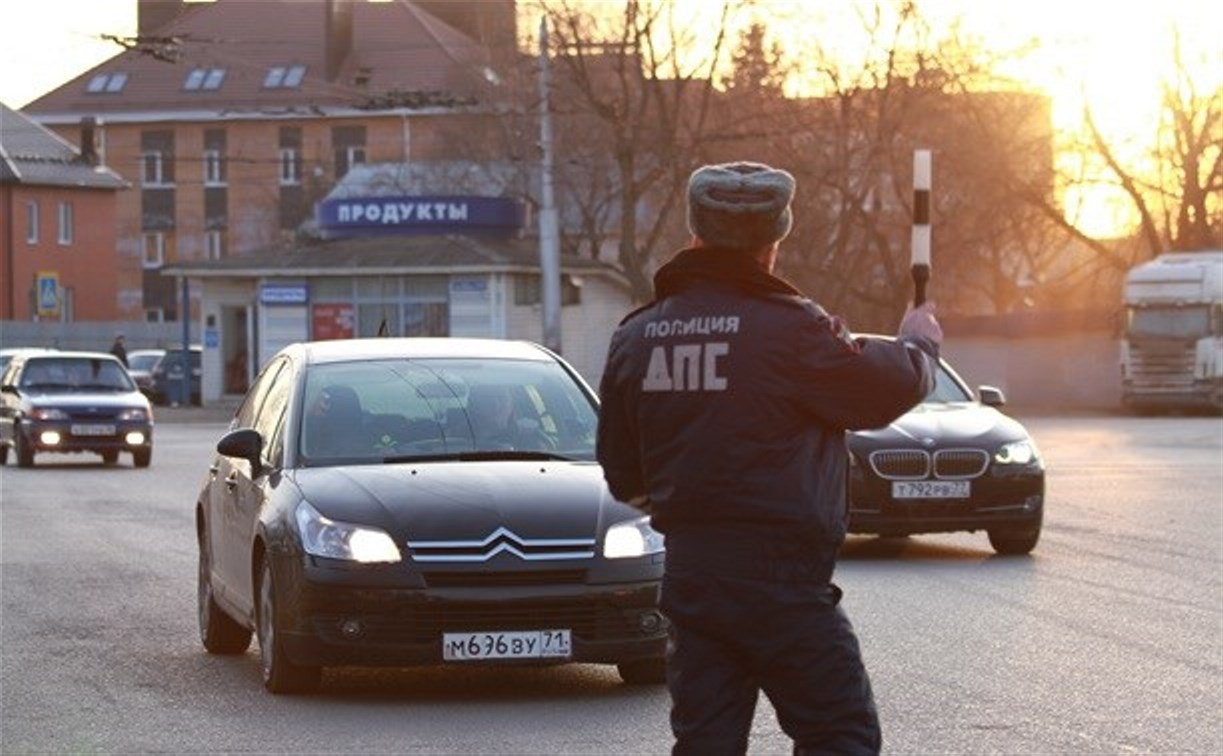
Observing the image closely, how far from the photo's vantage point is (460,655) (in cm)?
1171

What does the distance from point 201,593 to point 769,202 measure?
8422 millimetres

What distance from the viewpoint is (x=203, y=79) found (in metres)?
111

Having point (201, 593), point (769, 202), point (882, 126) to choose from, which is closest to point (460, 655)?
point (201, 593)

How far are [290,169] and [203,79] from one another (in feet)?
16.3

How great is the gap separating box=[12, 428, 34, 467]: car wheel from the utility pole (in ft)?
52.8

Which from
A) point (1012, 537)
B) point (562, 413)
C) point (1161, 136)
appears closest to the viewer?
point (562, 413)

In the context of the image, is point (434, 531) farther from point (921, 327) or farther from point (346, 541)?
point (921, 327)

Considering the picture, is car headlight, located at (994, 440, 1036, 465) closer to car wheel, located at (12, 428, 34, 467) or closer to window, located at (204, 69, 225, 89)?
car wheel, located at (12, 428, 34, 467)

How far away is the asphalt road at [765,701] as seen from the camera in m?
10.9

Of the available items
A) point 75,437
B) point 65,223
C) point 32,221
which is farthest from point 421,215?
point 65,223

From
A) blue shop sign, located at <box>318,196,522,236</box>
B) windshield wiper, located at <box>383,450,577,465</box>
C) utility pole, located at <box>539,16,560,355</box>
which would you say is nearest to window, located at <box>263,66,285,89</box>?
blue shop sign, located at <box>318,196,522,236</box>

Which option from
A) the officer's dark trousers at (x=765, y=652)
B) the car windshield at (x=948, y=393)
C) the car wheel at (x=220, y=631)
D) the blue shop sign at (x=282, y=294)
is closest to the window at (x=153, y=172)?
the blue shop sign at (x=282, y=294)

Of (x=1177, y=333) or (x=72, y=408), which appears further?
(x=1177, y=333)

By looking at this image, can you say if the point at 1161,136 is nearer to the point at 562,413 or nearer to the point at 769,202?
the point at 562,413
